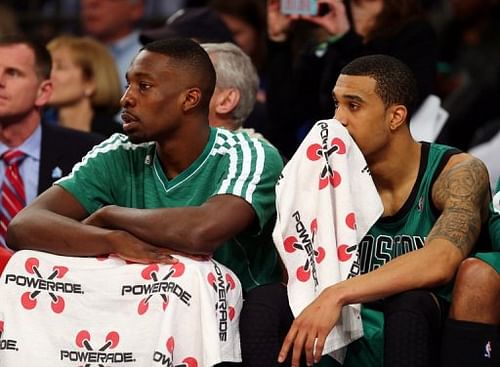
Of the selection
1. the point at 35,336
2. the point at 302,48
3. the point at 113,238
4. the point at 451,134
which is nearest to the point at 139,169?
the point at 113,238

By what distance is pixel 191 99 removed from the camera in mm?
4434

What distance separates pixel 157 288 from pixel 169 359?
24cm

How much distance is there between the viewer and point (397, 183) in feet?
14.4

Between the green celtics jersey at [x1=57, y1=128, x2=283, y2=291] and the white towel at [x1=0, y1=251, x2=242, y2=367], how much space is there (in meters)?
0.31

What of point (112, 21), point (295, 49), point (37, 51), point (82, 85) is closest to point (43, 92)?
point (37, 51)

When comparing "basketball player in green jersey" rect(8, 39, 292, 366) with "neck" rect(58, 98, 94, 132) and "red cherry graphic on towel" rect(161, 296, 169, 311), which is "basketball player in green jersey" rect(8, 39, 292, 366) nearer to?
"red cherry graphic on towel" rect(161, 296, 169, 311)

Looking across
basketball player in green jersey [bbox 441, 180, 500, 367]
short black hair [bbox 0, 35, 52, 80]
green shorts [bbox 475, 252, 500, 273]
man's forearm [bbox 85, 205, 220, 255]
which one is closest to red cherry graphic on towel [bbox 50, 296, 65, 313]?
man's forearm [bbox 85, 205, 220, 255]

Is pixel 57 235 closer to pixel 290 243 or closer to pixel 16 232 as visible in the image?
pixel 16 232

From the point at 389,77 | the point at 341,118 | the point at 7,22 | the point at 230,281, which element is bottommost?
the point at 230,281

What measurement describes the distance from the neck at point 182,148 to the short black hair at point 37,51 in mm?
1393

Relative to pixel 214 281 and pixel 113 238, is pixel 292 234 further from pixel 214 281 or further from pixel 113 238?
pixel 113 238

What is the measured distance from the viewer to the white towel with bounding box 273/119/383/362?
4109 millimetres

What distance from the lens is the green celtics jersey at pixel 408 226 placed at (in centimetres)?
430

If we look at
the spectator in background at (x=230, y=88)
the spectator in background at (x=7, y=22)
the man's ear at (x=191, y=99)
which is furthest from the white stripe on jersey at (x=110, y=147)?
the spectator in background at (x=7, y=22)
